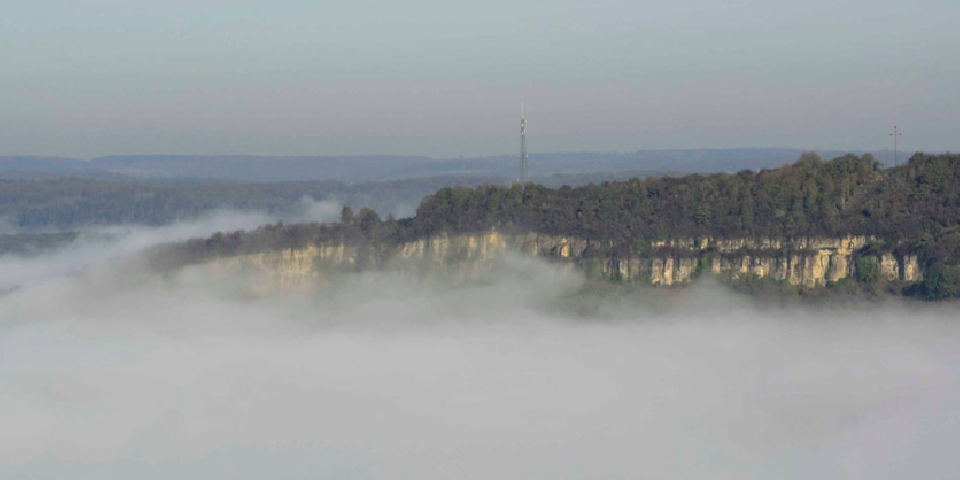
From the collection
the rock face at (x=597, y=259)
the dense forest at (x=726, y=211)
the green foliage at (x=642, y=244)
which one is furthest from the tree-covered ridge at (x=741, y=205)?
the rock face at (x=597, y=259)

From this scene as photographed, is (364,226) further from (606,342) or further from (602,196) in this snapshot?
(606,342)

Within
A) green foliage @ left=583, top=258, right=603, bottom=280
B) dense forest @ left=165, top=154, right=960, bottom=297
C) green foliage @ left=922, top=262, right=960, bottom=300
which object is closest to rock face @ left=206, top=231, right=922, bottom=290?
green foliage @ left=583, top=258, right=603, bottom=280

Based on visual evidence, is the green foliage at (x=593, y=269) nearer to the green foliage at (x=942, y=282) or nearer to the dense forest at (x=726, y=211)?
the dense forest at (x=726, y=211)

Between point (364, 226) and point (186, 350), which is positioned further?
point (364, 226)

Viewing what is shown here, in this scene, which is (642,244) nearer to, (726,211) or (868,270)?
(726,211)

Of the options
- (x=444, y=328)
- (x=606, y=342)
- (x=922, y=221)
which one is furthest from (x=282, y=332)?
(x=922, y=221)

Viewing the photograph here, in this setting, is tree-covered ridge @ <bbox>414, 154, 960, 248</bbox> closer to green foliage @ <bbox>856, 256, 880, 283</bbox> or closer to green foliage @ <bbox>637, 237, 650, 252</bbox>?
green foliage @ <bbox>637, 237, 650, 252</bbox>
